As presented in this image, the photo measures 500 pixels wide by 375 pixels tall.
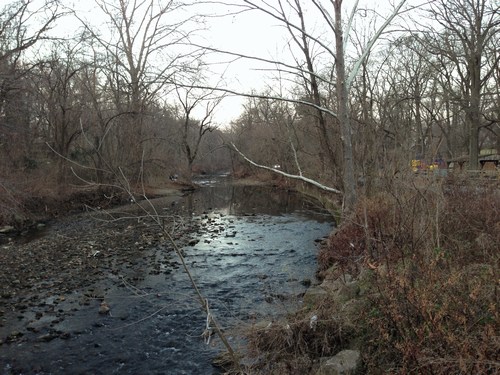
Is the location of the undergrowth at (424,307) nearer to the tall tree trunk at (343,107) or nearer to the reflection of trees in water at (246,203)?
the tall tree trunk at (343,107)

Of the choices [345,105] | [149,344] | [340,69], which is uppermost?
Answer: [340,69]

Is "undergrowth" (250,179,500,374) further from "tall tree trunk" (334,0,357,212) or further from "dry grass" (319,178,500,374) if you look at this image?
"tall tree trunk" (334,0,357,212)

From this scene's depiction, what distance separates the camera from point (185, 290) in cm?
833

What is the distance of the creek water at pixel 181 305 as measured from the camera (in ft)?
18.1

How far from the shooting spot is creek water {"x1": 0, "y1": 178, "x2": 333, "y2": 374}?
5.52m

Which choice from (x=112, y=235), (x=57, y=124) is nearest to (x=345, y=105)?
(x=112, y=235)

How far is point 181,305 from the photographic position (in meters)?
7.43

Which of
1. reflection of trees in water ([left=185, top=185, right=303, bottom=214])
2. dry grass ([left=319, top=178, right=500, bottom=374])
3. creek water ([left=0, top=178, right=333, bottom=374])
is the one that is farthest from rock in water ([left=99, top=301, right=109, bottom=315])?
reflection of trees in water ([left=185, top=185, right=303, bottom=214])

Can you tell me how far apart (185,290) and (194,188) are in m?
26.5

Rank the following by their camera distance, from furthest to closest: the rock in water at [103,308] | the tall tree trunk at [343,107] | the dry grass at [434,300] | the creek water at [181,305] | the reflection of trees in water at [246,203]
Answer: the reflection of trees in water at [246,203] < the tall tree trunk at [343,107] < the rock in water at [103,308] < the creek water at [181,305] < the dry grass at [434,300]

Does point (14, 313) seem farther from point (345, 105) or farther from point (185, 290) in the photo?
point (345, 105)

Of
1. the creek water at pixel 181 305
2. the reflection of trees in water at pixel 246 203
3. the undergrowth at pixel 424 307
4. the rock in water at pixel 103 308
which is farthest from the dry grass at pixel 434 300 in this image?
the reflection of trees in water at pixel 246 203

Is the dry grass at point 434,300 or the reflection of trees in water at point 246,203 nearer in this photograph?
the dry grass at point 434,300

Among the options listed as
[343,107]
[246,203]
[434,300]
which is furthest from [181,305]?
[246,203]
